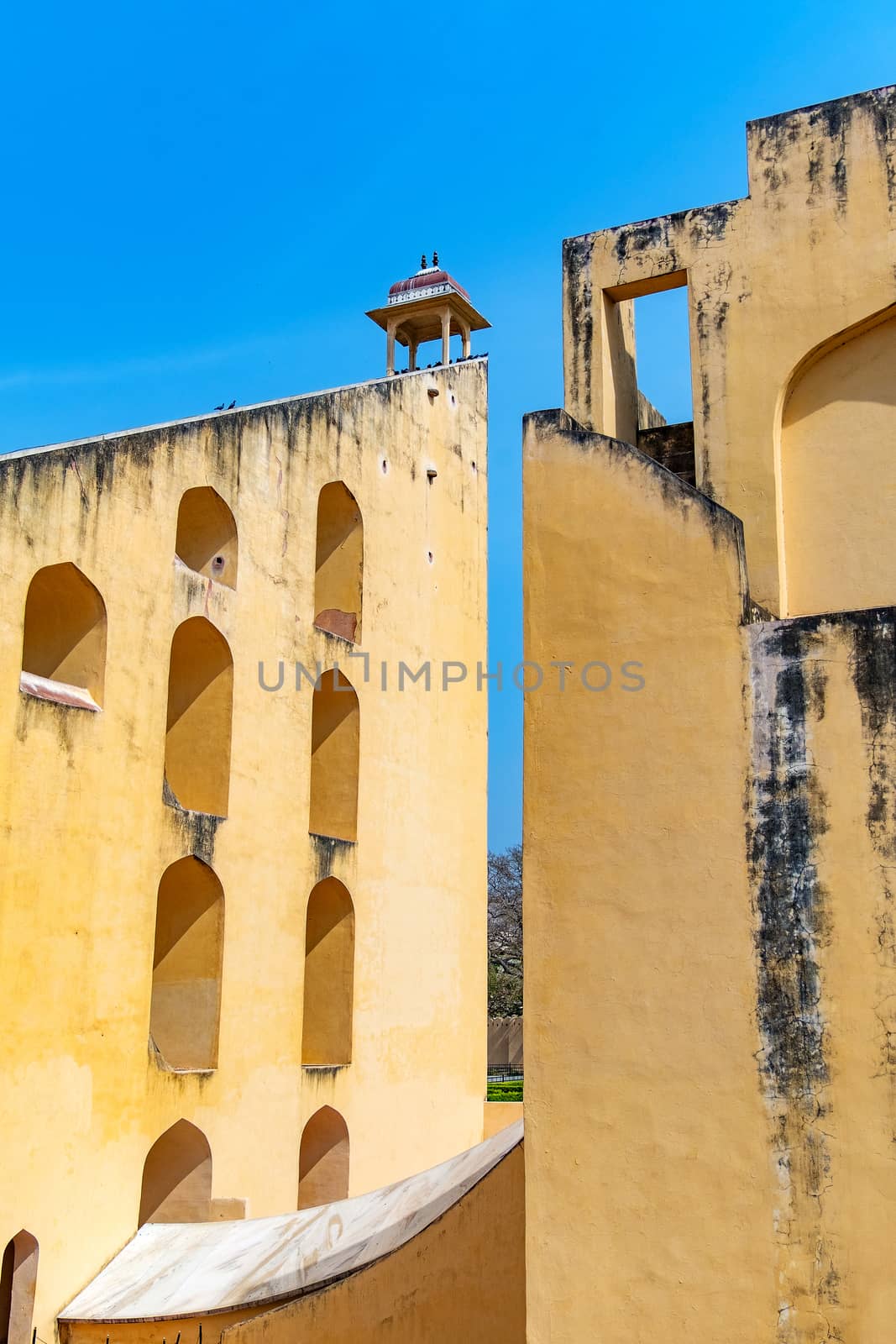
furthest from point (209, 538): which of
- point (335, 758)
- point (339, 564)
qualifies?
point (335, 758)

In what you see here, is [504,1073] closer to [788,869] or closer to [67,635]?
[67,635]

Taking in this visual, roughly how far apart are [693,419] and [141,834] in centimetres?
600

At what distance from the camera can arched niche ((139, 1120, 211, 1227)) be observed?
35.5 ft

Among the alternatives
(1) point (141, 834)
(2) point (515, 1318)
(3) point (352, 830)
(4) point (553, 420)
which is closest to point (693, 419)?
(4) point (553, 420)

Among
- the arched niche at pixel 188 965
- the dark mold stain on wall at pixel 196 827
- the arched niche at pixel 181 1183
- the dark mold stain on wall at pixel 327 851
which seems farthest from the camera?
the dark mold stain on wall at pixel 327 851

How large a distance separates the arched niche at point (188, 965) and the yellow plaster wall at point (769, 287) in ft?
21.3

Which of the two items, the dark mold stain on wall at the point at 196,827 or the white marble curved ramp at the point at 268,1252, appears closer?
the white marble curved ramp at the point at 268,1252

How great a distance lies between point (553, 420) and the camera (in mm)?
6062

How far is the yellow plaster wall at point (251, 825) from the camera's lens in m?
9.53

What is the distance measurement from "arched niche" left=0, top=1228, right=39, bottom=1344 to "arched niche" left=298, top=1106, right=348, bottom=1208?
12.5ft

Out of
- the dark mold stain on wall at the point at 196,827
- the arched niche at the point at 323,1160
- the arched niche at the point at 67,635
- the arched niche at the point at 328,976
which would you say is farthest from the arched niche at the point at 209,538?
the arched niche at the point at 323,1160

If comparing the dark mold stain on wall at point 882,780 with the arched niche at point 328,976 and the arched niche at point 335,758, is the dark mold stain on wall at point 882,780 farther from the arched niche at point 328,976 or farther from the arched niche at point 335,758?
the arched niche at point 335,758

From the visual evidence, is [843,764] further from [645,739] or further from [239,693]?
[239,693]

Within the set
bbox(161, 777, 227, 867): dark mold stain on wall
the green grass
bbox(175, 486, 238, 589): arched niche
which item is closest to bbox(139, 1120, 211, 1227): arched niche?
bbox(161, 777, 227, 867): dark mold stain on wall
